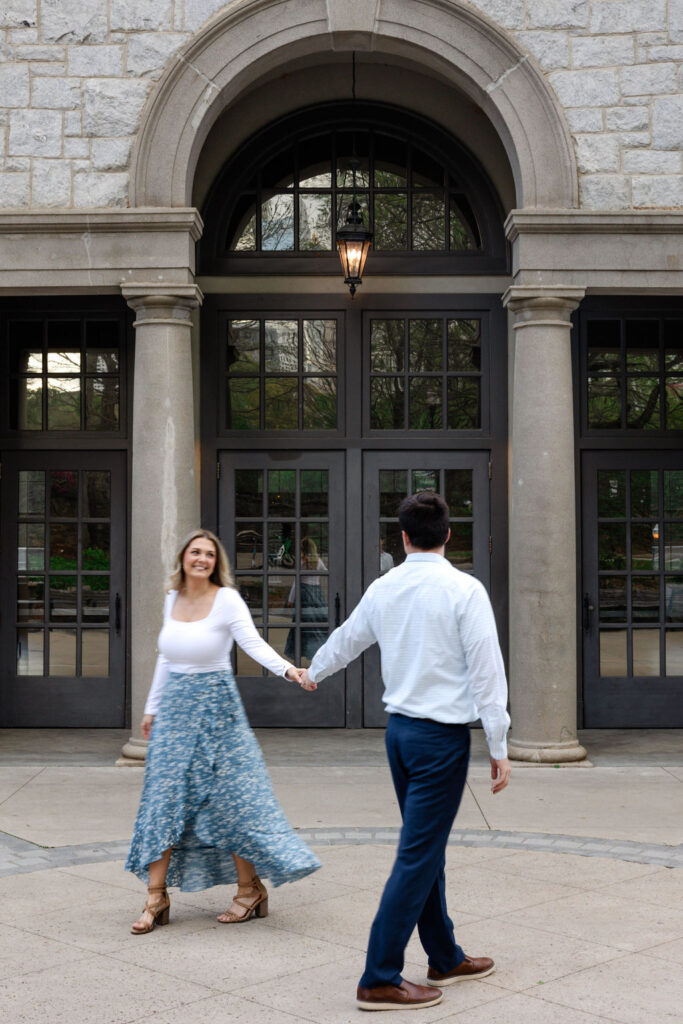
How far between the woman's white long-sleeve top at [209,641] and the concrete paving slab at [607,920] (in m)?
1.64

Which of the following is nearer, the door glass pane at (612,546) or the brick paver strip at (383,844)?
the brick paver strip at (383,844)

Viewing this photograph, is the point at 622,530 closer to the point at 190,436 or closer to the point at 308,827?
the point at 190,436

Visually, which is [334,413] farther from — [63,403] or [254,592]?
[63,403]

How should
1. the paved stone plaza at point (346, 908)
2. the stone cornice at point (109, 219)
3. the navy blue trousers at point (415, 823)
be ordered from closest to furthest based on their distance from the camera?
the navy blue trousers at point (415, 823)
the paved stone plaza at point (346, 908)
the stone cornice at point (109, 219)

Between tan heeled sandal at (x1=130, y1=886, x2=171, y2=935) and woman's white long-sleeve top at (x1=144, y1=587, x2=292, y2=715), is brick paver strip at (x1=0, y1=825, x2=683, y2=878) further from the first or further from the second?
woman's white long-sleeve top at (x1=144, y1=587, x2=292, y2=715)

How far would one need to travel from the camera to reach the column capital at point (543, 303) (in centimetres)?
934

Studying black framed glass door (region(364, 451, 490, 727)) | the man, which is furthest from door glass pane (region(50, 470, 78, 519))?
the man

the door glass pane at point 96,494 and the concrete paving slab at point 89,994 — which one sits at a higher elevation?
the door glass pane at point 96,494

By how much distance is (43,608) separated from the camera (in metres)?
11.0

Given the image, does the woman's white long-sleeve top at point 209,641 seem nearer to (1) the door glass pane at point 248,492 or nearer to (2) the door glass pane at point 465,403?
(1) the door glass pane at point 248,492

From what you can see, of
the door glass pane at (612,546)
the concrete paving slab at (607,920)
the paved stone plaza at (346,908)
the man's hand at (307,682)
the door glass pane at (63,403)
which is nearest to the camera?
the paved stone plaza at (346,908)

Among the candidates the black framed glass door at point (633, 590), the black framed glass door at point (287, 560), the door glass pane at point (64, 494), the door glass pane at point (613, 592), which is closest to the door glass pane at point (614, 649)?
the black framed glass door at point (633, 590)

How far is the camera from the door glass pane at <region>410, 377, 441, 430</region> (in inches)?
431

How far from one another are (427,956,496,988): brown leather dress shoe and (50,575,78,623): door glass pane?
668cm
